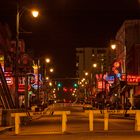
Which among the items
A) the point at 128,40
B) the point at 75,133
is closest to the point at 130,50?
the point at 128,40

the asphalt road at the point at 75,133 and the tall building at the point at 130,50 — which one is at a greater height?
the tall building at the point at 130,50

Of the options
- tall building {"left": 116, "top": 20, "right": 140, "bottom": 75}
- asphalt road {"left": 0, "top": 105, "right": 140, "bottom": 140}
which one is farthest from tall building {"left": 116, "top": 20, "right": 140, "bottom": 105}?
asphalt road {"left": 0, "top": 105, "right": 140, "bottom": 140}

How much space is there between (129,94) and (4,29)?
26.0 meters

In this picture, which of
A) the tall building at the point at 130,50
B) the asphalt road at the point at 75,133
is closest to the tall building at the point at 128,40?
the tall building at the point at 130,50

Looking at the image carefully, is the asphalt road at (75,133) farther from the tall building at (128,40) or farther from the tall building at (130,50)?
the tall building at (128,40)

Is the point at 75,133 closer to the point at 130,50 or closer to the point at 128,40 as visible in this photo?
the point at 130,50

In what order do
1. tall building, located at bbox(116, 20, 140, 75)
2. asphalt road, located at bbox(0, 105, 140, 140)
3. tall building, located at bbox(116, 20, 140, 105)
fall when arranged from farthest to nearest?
tall building, located at bbox(116, 20, 140, 75) → tall building, located at bbox(116, 20, 140, 105) → asphalt road, located at bbox(0, 105, 140, 140)

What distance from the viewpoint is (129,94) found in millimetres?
92062

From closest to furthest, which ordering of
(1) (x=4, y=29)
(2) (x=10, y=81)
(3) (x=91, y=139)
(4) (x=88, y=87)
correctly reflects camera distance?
1. (3) (x=91, y=139)
2. (2) (x=10, y=81)
3. (1) (x=4, y=29)
4. (4) (x=88, y=87)

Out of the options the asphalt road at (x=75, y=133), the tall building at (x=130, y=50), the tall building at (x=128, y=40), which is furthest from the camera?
the tall building at (x=128, y=40)

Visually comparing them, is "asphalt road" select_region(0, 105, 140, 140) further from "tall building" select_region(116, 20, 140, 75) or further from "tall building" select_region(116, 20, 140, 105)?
"tall building" select_region(116, 20, 140, 75)

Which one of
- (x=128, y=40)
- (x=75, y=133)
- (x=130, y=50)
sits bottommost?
(x=75, y=133)

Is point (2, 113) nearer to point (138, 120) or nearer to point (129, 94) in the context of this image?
point (138, 120)

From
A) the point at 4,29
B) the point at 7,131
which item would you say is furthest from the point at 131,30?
the point at 7,131
